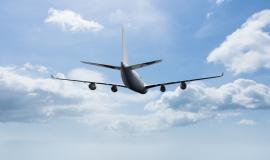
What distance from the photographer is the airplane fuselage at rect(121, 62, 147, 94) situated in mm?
69438

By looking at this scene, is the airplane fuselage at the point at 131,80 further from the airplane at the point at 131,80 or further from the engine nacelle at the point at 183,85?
the engine nacelle at the point at 183,85

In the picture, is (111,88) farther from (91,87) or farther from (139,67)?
(139,67)

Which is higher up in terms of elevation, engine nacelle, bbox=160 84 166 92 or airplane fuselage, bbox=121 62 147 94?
engine nacelle, bbox=160 84 166 92

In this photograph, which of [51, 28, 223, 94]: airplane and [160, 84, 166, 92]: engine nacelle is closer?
[51, 28, 223, 94]: airplane

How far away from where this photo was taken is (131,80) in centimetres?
7094

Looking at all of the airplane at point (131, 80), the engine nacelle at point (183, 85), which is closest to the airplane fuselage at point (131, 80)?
the airplane at point (131, 80)

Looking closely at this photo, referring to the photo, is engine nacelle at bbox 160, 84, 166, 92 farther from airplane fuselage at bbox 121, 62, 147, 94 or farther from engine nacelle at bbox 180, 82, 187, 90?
airplane fuselage at bbox 121, 62, 147, 94

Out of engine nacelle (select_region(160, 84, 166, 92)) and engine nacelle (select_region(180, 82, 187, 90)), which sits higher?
engine nacelle (select_region(160, 84, 166, 92))

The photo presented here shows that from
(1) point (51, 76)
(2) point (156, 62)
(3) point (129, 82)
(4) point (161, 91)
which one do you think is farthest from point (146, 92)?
(1) point (51, 76)

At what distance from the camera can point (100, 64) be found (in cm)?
6769

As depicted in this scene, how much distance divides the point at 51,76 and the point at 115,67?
53.1 ft

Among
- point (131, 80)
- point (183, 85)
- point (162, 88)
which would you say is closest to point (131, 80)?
point (131, 80)

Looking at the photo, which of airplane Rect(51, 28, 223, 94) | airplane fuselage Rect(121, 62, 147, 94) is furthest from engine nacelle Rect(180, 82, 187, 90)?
airplane fuselage Rect(121, 62, 147, 94)

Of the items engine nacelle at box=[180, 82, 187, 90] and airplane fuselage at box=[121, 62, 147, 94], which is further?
engine nacelle at box=[180, 82, 187, 90]
